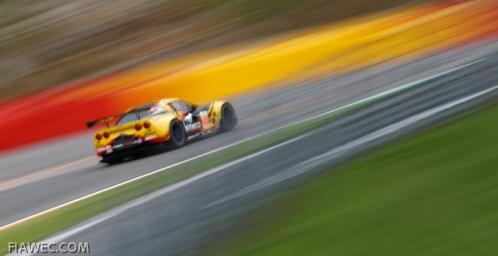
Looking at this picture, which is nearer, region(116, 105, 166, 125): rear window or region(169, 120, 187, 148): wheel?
region(169, 120, 187, 148): wheel

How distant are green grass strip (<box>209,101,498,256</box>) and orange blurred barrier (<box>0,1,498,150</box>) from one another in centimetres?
800

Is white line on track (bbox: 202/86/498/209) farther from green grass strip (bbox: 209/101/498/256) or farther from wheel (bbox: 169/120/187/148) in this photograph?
wheel (bbox: 169/120/187/148)

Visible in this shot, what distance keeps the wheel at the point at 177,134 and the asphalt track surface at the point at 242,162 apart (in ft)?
0.50

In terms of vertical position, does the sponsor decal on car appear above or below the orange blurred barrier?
below

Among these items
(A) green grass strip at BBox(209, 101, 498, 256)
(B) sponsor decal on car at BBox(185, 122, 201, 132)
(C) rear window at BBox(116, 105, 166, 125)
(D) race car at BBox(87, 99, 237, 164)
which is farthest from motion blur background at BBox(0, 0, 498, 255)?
(C) rear window at BBox(116, 105, 166, 125)

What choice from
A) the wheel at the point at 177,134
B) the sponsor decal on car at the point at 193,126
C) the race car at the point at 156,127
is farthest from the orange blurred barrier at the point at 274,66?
the wheel at the point at 177,134

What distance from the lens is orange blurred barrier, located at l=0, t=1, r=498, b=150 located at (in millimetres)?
14867

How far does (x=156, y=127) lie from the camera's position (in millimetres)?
11492

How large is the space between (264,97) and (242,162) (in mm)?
6252

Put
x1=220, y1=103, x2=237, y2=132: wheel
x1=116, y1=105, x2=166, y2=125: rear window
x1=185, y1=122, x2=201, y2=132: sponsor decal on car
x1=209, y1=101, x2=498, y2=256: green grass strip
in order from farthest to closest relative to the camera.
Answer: x1=220, y1=103, x2=237, y2=132: wheel → x1=185, y1=122, x2=201, y2=132: sponsor decal on car → x1=116, y1=105, x2=166, y2=125: rear window → x1=209, y1=101, x2=498, y2=256: green grass strip

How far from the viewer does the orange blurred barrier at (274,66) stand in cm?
1487

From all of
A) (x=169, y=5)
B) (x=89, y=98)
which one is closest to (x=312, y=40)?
(x=89, y=98)

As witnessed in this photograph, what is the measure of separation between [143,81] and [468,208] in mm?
12762

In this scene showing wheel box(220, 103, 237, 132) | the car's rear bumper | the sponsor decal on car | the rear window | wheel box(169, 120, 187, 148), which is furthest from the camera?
wheel box(220, 103, 237, 132)
